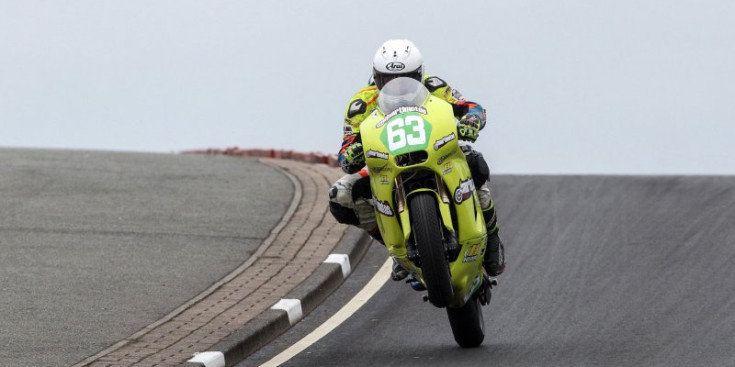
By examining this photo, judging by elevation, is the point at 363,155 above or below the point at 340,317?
above

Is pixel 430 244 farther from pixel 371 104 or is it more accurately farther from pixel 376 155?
pixel 371 104

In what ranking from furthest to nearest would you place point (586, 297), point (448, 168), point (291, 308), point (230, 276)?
point (230, 276), point (586, 297), point (291, 308), point (448, 168)

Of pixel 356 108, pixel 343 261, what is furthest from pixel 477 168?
pixel 343 261

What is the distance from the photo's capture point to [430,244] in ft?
29.5

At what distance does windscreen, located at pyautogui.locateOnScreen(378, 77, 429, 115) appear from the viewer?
9531 millimetres

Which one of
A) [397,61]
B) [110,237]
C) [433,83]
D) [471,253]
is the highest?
[397,61]

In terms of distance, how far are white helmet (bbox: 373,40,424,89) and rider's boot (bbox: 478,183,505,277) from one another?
3.00 ft

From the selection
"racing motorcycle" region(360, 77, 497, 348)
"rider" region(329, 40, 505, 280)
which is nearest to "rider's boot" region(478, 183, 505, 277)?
"rider" region(329, 40, 505, 280)

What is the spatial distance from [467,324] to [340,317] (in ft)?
5.38

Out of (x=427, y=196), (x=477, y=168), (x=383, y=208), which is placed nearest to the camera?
(x=427, y=196)

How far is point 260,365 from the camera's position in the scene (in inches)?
382

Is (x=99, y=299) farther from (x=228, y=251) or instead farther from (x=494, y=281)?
(x=494, y=281)

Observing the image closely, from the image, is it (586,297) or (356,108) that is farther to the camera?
(586,297)

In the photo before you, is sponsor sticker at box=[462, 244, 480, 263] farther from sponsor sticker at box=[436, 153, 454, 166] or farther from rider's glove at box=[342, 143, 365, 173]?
rider's glove at box=[342, 143, 365, 173]
